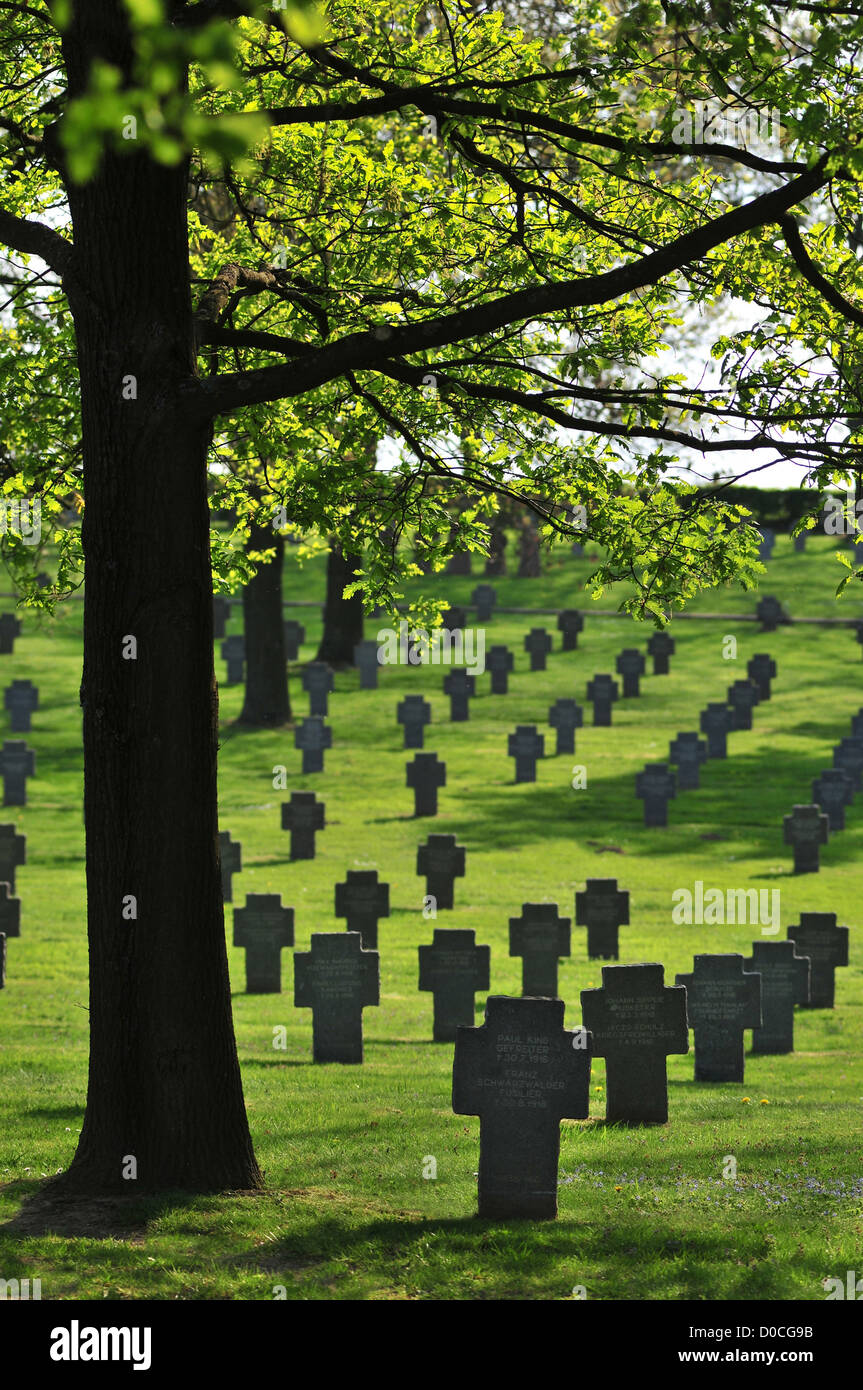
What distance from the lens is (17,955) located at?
59.5 ft

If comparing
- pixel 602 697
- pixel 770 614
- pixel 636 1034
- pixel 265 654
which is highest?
pixel 770 614

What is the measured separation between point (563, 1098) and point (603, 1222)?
67 centimetres

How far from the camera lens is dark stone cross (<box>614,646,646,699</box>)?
3697 centimetres

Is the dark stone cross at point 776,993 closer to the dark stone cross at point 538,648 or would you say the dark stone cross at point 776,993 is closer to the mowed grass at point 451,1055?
the mowed grass at point 451,1055

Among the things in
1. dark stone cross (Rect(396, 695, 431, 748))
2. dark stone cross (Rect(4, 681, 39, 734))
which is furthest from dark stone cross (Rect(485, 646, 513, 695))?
dark stone cross (Rect(4, 681, 39, 734))

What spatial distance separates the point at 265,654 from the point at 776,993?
19.5 m

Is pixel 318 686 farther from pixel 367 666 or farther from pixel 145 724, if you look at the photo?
pixel 145 724

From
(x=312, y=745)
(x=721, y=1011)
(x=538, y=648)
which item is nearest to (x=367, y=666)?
(x=538, y=648)

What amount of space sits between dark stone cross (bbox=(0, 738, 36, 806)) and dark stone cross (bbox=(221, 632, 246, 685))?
10566mm

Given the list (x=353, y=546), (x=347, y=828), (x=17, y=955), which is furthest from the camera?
(x=347, y=828)

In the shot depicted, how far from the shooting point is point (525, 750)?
1144 inches
